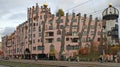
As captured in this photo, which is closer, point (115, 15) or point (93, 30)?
A: point (115, 15)

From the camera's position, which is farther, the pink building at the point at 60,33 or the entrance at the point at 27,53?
the entrance at the point at 27,53

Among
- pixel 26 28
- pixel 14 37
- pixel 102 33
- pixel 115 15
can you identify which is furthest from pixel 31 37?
pixel 115 15

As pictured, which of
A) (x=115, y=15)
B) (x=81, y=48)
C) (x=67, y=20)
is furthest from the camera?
(x=67, y=20)

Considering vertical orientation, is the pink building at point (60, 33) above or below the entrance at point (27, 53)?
above

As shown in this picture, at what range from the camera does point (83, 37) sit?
133 m

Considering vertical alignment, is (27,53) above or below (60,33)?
below

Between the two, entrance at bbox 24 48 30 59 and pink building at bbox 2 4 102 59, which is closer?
pink building at bbox 2 4 102 59

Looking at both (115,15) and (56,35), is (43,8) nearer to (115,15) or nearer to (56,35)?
(56,35)

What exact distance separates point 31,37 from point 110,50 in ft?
140

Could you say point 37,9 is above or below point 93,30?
above

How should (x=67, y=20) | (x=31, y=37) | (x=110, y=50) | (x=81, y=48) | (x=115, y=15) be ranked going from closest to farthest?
(x=115, y=15), (x=110, y=50), (x=81, y=48), (x=67, y=20), (x=31, y=37)

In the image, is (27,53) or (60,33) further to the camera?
(27,53)

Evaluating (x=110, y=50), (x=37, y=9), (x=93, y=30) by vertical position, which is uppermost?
(x=37, y=9)

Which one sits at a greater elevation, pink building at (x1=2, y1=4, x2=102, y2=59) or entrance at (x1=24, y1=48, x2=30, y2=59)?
pink building at (x1=2, y1=4, x2=102, y2=59)
